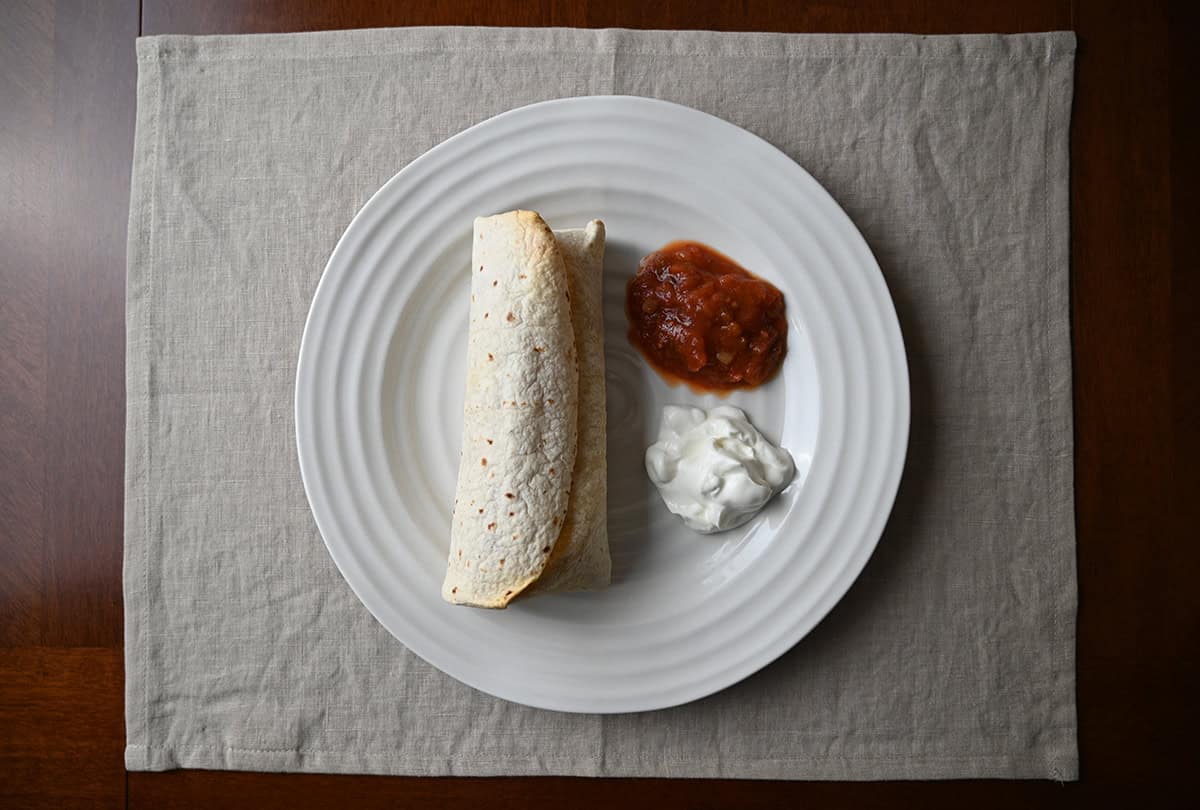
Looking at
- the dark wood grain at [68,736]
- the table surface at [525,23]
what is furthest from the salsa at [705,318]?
the dark wood grain at [68,736]

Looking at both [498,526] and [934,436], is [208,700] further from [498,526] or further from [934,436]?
[934,436]

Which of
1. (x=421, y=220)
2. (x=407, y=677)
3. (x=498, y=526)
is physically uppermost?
(x=421, y=220)

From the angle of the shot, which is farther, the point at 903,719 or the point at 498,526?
the point at 903,719

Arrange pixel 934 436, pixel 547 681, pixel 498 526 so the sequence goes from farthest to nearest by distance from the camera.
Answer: pixel 934 436
pixel 547 681
pixel 498 526

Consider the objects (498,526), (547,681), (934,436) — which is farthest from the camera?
(934,436)

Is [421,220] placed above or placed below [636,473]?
above

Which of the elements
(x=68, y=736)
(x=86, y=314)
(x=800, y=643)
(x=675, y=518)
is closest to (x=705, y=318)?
(x=675, y=518)

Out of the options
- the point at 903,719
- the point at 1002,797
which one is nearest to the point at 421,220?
the point at 903,719

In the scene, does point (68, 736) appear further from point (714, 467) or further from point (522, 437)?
point (714, 467)
